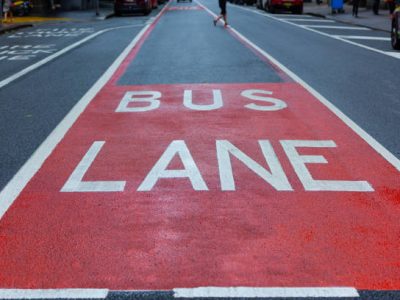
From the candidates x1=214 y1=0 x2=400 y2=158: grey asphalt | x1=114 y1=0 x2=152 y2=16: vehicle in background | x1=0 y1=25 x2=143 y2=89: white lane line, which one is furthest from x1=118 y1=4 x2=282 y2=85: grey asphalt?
x1=114 y1=0 x2=152 y2=16: vehicle in background

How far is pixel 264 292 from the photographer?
3.80m

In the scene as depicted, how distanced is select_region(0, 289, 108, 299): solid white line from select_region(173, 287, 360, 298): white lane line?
454 mm

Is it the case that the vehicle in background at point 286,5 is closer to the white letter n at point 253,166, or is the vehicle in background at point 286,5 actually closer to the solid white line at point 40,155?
the solid white line at point 40,155

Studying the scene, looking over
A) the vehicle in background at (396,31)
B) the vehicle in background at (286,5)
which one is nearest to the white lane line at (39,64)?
the vehicle in background at (396,31)

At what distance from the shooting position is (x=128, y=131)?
8.02 meters

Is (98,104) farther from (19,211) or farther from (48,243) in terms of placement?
(48,243)

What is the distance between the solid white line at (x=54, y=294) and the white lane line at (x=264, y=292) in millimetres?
454

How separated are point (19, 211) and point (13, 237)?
57 cm

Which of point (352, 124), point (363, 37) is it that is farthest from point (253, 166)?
point (363, 37)

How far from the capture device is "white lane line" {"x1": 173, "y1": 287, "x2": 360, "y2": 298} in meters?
3.76

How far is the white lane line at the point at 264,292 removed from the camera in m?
3.76

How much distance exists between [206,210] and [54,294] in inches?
67.3

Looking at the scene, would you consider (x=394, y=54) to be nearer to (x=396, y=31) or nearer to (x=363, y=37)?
(x=396, y=31)

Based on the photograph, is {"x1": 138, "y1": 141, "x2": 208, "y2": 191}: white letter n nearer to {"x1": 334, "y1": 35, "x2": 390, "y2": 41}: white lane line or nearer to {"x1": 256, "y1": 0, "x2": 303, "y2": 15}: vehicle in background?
{"x1": 334, "y1": 35, "x2": 390, "y2": 41}: white lane line
